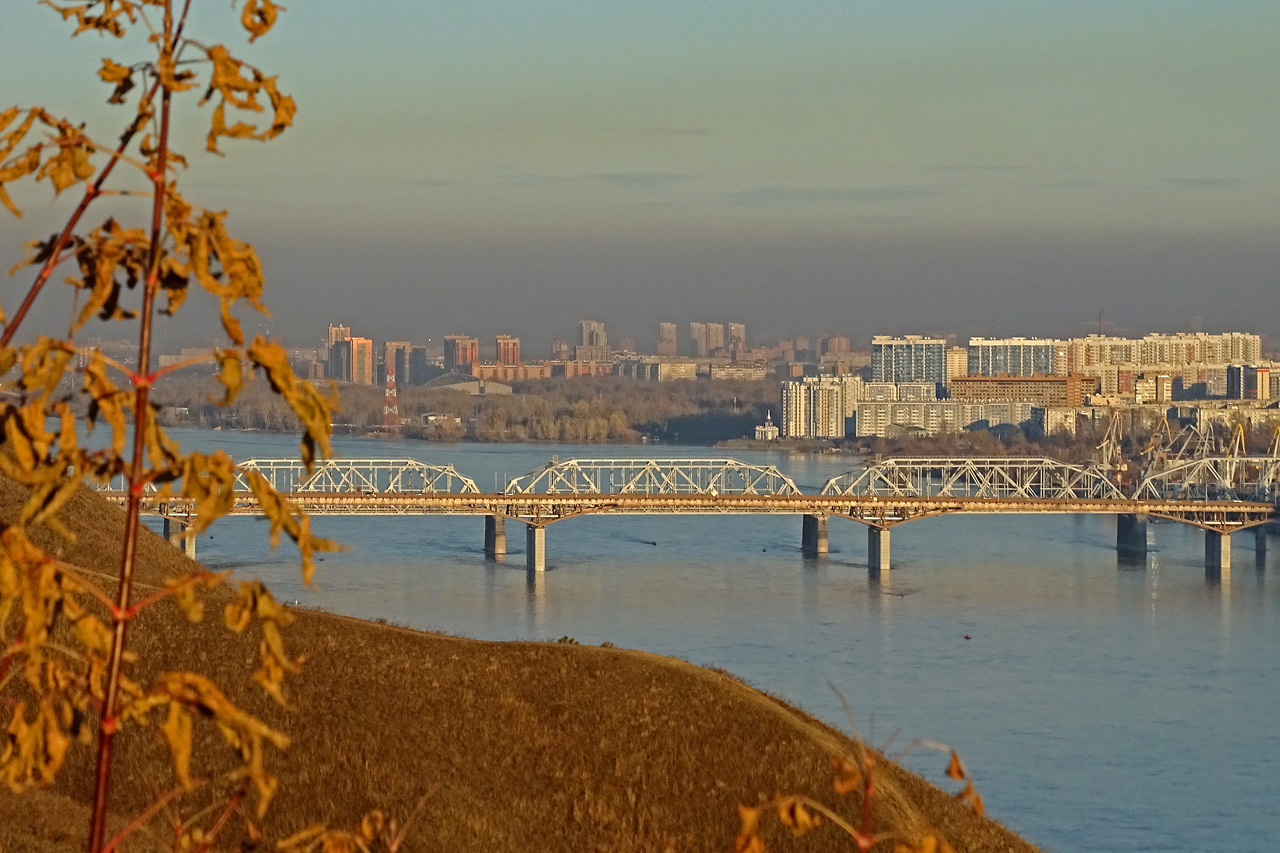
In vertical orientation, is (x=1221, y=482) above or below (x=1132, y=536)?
above

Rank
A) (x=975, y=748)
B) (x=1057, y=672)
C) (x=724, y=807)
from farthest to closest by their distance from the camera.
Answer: (x=1057, y=672) → (x=975, y=748) → (x=724, y=807)

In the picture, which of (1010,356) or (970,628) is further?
(1010,356)

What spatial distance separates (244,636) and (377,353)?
164 meters

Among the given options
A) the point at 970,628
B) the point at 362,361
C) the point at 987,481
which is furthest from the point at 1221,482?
the point at 362,361

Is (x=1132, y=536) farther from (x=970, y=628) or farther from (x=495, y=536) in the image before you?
(x=970, y=628)

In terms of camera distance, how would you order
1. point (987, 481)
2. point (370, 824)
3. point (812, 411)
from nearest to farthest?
point (370, 824) → point (987, 481) → point (812, 411)

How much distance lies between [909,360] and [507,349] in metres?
46.3

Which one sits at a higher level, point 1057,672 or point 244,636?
point 244,636

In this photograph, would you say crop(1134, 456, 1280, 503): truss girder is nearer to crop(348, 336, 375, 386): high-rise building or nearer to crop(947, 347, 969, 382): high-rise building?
crop(947, 347, 969, 382): high-rise building

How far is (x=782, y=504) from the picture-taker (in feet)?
153

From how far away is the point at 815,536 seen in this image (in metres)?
47.8

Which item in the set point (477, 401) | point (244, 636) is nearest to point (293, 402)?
point (244, 636)

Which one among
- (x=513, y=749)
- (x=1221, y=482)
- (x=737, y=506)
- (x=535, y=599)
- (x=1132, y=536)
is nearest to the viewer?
(x=513, y=749)

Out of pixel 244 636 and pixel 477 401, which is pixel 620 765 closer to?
pixel 244 636
